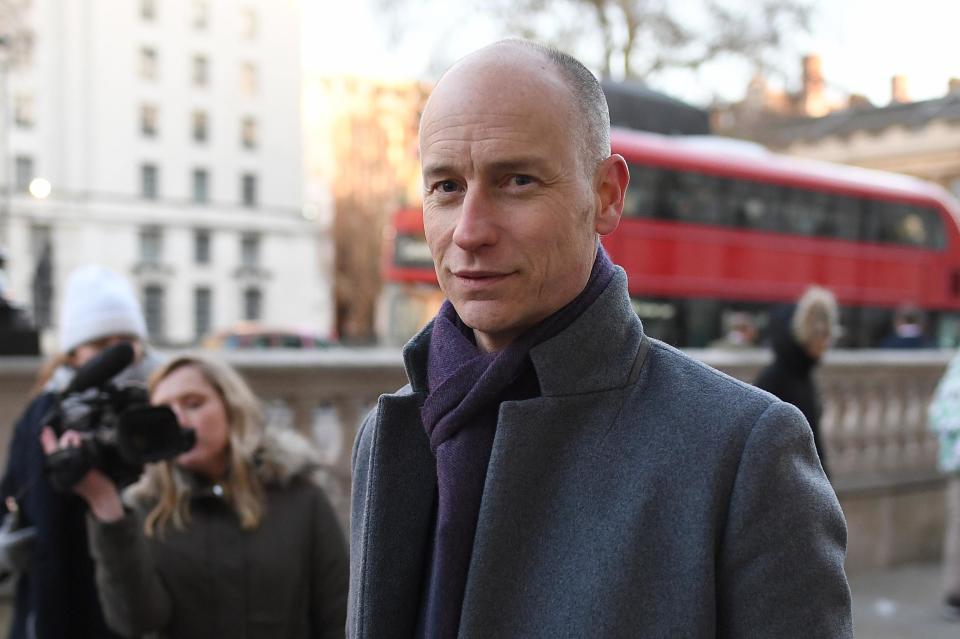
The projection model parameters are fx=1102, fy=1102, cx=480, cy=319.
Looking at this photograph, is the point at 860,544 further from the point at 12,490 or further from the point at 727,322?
the point at 727,322

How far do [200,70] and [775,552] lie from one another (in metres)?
60.1

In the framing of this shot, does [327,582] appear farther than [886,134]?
No

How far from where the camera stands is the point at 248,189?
58.7m

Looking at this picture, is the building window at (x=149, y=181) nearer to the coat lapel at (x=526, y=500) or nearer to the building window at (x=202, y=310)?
the building window at (x=202, y=310)

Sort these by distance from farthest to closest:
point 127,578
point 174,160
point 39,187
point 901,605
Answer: point 174,160 → point 39,187 → point 901,605 → point 127,578

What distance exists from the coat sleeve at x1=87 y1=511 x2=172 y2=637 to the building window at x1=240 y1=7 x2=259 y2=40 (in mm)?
59213

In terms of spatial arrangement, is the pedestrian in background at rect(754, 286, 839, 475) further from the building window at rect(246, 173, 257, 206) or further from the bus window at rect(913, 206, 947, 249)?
the building window at rect(246, 173, 257, 206)

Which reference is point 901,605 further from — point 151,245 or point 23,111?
point 151,245

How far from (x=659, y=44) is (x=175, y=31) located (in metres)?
39.1

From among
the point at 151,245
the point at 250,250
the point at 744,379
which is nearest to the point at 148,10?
the point at 151,245

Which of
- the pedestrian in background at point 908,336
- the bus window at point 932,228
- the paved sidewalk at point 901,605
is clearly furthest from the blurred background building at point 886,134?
the paved sidewalk at point 901,605

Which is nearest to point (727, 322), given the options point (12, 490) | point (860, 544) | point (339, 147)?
point (860, 544)

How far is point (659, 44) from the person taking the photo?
78.8 feet

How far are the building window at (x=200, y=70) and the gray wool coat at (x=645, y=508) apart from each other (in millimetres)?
59317
